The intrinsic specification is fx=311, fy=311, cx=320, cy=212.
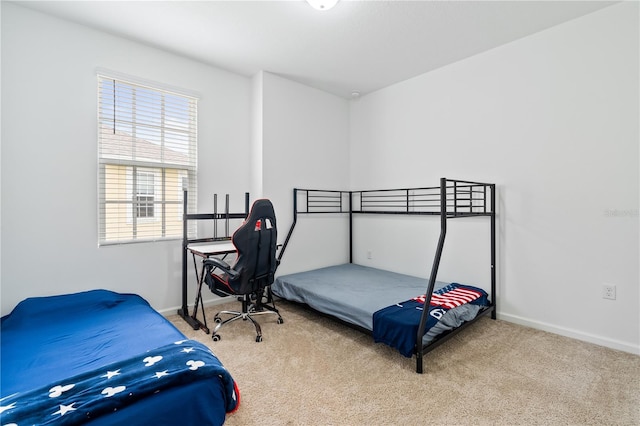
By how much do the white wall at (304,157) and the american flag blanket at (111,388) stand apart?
2.24 meters

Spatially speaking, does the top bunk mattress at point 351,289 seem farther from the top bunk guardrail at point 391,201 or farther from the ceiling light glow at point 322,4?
the ceiling light glow at point 322,4

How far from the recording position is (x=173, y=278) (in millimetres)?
3158

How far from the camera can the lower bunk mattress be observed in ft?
7.20

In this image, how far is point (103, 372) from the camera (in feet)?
4.34

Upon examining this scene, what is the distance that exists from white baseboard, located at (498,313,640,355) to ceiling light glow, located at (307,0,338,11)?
3055 mm

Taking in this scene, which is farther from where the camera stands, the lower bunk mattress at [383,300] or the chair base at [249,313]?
the chair base at [249,313]

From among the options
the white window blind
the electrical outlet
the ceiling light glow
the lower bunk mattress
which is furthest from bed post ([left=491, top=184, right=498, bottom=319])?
the white window blind

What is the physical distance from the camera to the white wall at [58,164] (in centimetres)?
235

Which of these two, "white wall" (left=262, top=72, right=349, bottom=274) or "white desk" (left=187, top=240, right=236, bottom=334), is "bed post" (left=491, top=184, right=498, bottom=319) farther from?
"white desk" (left=187, top=240, right=236, bottom=334)

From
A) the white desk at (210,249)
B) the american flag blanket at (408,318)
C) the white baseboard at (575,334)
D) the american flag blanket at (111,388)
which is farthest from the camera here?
the white desk at (210,249)

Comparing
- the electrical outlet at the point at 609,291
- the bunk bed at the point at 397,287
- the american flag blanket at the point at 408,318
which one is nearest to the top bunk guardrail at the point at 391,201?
the bunk bed at the point at 397,287

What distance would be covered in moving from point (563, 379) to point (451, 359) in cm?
65

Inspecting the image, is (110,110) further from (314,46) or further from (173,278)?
(314,46)

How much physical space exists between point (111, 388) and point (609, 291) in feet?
10.7
